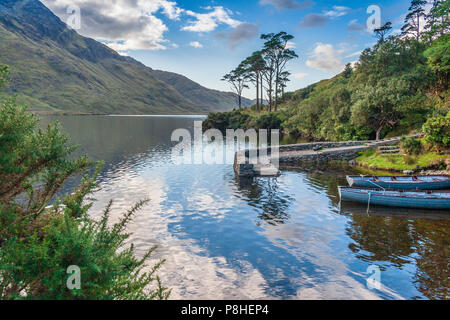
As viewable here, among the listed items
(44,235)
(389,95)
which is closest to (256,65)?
(389,95)

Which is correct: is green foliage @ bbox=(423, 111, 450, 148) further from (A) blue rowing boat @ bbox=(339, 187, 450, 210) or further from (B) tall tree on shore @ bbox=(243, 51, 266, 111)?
(B) tall tree on shore @ bbox=(243, 51, 266, 111)

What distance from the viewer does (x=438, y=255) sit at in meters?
15.8

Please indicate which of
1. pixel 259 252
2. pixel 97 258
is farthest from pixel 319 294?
pixel 97 258

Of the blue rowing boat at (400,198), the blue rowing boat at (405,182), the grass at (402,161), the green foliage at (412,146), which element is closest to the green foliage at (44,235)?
the blue rowing boat at (400,198)

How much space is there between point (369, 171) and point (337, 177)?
5.72 metres

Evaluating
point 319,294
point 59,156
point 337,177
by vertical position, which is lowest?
point 319,294

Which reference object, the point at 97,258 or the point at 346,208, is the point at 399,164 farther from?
the point at 97,258

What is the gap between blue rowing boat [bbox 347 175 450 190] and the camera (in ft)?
89.4

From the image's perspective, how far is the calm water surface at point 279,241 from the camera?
42.9 ft

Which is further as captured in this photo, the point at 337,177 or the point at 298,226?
the point at 337,177

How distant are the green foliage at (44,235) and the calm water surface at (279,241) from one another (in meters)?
7.07

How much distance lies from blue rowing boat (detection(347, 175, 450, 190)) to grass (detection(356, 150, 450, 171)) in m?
6.91

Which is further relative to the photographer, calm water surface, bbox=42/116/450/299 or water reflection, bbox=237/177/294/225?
water reflection, bbox=237/177/294/225

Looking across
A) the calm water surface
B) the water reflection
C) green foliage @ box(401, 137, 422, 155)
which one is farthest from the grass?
the water reflection
